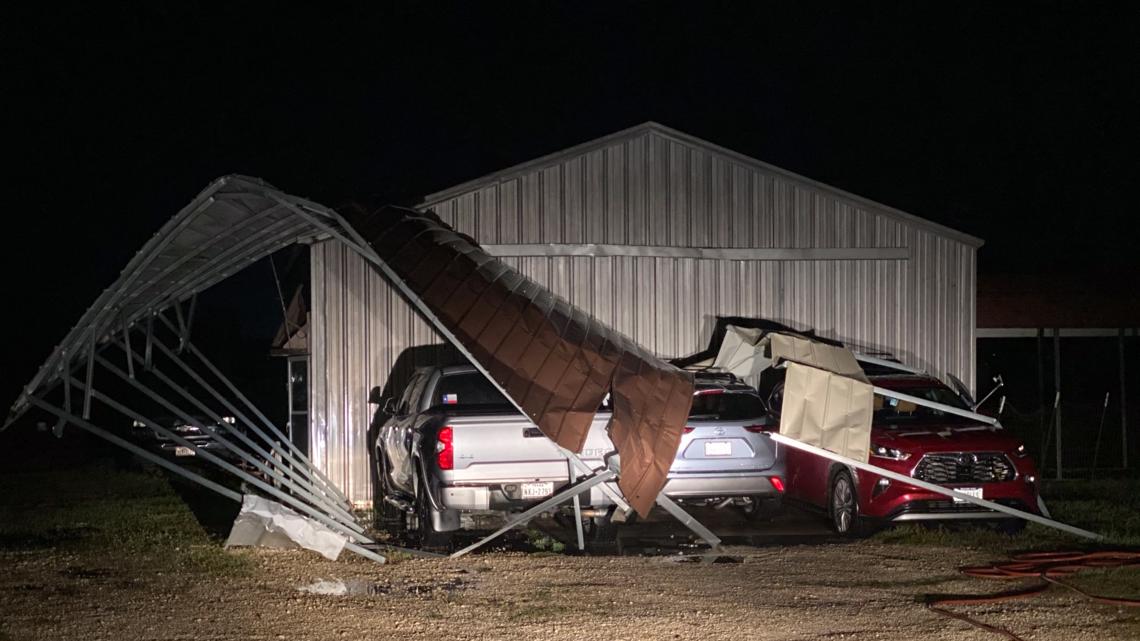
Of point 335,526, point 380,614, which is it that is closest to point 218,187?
point 335,526

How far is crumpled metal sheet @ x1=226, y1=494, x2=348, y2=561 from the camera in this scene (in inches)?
400

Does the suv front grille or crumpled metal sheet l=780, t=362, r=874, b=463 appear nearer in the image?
crumpled metal sheet l=780, t=362, r=874, b=463

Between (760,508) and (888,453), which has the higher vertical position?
(888,453)

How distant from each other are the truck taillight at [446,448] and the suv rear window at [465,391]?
1.07 metres

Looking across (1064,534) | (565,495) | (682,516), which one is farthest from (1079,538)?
(565,495)

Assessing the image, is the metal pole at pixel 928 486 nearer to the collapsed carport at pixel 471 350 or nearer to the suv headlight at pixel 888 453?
the collapsed carport at pixel 471 350

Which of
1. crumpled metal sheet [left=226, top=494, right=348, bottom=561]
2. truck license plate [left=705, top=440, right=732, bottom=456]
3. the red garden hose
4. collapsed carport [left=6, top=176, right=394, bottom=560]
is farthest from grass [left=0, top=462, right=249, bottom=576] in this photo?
the red garden hose

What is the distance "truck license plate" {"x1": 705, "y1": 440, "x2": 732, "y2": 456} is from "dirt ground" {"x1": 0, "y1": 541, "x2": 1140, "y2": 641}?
40.7 inches

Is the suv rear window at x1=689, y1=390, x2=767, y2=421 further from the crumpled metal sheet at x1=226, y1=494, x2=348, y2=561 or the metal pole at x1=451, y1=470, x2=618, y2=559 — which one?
the crumpled metal sheet at x1=226, y1=494, x2=348, y2=561

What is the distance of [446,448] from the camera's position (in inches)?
407

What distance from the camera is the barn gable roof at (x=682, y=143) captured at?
14945 millimetres

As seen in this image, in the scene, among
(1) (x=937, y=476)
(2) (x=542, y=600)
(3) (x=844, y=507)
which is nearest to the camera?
(2) (x=542, y=600)

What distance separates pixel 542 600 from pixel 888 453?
4.65m

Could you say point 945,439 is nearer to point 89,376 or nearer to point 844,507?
point 844,507
